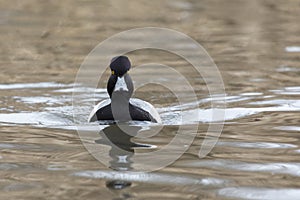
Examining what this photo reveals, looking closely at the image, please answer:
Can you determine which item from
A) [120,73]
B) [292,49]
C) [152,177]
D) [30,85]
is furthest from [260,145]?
[292,49]

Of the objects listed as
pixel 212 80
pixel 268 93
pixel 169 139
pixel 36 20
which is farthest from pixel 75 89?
pixel 36 20

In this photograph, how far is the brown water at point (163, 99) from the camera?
7.79m

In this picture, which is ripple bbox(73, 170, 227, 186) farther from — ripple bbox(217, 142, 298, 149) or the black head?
the black head

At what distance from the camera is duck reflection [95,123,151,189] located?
8398 millimetres

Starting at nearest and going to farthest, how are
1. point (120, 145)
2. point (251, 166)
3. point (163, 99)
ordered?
point (251, 166)
point (120, 145)
point (163, 99)

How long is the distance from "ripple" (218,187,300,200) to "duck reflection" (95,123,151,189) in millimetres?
956

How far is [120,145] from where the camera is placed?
987cm

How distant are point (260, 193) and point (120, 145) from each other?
279 cm

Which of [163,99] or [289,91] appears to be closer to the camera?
[289,91]

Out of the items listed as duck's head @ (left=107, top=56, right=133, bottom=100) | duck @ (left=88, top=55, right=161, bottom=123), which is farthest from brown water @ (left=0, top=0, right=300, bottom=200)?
duck's head @ (left=107, top=56, right=133, bottom=100)

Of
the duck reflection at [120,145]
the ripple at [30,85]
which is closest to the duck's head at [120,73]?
the duck reflection at [120,145]

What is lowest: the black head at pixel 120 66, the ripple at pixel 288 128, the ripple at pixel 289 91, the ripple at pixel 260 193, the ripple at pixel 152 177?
the ripple at pixel 260 193

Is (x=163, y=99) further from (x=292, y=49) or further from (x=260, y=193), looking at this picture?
(x=260, y=193)

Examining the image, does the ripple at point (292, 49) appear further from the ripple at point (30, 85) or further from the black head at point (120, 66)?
the black head at point (120, 66)
